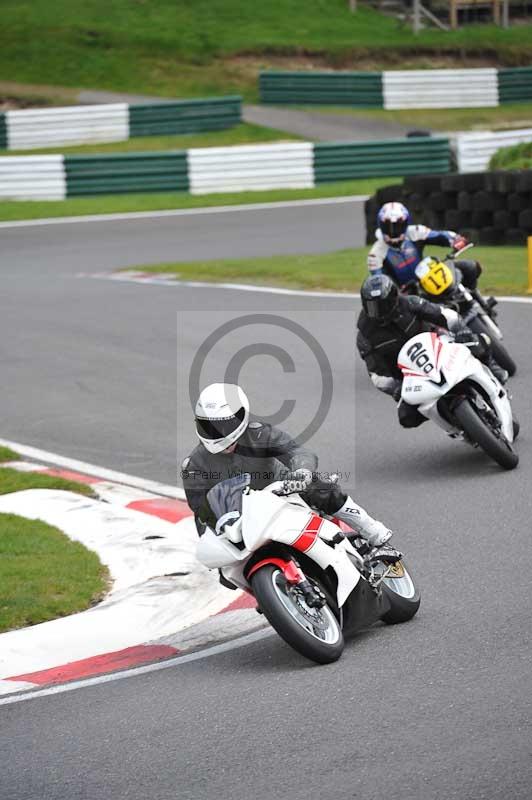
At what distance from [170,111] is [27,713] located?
27.1 m

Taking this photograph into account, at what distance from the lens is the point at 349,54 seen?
40.1 m

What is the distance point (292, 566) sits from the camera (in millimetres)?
6559

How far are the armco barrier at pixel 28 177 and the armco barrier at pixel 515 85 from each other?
1479cm

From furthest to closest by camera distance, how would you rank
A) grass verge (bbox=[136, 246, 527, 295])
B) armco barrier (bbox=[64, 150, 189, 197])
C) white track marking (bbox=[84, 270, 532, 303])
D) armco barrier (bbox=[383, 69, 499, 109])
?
armco barrier (bbox=[383, 69, 499, 109]) < armco barrier (bbox=[64, 150, 189, 197]) < grass verge (bbox=[136, 246, 527, 295]) < white track marking (bbox=[84, 270, 532, 303])

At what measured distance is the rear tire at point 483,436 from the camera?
9.80 meters

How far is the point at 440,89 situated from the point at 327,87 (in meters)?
3.05

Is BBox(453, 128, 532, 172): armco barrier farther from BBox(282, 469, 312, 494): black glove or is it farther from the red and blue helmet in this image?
BBox(282, 469, 312, 494): black glove

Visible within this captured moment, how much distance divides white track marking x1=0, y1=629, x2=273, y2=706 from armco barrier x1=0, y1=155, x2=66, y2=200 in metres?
21.0

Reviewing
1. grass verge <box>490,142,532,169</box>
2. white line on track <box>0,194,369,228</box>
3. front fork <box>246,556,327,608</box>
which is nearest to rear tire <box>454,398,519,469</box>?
front fork <box>246,556,327,608</box>

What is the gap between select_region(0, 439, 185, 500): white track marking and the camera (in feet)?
34.7

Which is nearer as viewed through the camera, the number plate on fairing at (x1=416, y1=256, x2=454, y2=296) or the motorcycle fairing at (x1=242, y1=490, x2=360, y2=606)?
the motorcycle fairing at (x1=242, y1=490, x2=360, y2=606)

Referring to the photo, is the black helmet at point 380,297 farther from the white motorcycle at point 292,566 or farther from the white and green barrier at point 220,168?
the white and green barrier at point 220,168

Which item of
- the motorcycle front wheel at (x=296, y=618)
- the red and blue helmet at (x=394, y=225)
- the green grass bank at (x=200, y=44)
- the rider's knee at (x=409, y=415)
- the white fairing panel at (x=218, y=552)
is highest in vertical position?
the green grass bank at (x=200, y=44)

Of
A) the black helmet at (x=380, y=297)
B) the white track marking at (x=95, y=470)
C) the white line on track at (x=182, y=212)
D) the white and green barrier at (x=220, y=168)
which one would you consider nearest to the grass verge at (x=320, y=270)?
the white line on track at (x=182, y=212)
